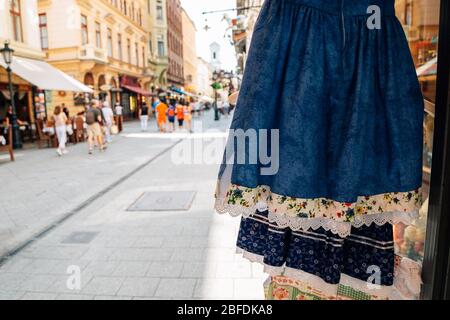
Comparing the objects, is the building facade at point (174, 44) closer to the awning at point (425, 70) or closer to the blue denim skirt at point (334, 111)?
the awning at point (425, 70)

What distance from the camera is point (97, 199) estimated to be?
6086mm

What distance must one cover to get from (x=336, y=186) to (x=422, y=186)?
0.35 metres

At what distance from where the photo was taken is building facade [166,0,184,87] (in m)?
50.1

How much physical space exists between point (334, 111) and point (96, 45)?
27.7m

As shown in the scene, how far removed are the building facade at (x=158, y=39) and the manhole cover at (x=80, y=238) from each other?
39.8 m

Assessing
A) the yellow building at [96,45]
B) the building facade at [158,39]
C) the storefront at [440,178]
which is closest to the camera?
the storefront at [440,178]

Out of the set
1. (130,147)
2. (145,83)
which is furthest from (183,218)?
(145,83)

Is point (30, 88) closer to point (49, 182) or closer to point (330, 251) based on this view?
point (49, 182)

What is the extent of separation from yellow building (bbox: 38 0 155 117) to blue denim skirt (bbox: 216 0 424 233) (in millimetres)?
23303

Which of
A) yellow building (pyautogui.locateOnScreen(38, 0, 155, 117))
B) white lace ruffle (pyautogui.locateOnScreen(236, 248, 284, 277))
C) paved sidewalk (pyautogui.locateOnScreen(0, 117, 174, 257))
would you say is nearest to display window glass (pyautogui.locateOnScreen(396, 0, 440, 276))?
white lace ruffle (pyautogui.locateOnScreen(236, 248, 284, 277))

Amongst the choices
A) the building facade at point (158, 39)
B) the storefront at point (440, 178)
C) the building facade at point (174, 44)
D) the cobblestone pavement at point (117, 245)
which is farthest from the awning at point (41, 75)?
the building facade at point (174, 44)

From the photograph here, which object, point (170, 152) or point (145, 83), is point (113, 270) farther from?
point (145, 83)

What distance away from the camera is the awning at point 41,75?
14.1m

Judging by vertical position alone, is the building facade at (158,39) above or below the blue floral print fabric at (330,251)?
above
